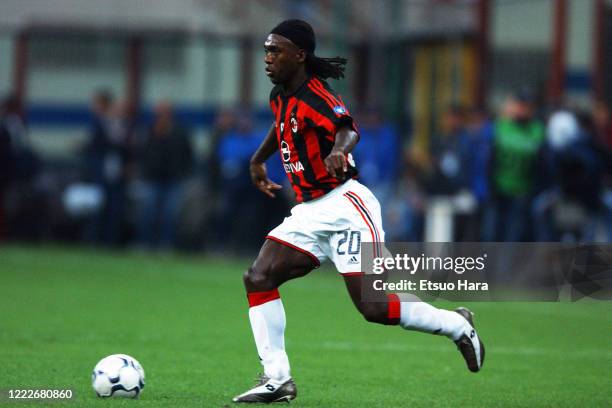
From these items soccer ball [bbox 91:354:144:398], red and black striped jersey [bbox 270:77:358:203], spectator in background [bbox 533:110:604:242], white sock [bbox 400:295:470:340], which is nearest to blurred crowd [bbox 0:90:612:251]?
spectator in background [bbox 533:110:604:242]

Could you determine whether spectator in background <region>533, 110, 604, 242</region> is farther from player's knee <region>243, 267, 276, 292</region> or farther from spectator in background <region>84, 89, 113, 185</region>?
player's knee <region>243, 267, 276, 292</region>

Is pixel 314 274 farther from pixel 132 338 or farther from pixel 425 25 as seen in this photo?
pixel 132 338

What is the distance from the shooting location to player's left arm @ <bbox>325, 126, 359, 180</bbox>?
6.77 m

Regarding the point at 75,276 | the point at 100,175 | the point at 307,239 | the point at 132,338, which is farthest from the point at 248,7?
the point at 307,239

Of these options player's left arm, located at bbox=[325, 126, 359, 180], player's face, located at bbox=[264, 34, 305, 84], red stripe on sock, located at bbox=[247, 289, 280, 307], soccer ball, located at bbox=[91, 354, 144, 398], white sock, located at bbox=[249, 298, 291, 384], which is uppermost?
player's face, located at bbox=[264, 34, 305, 84]

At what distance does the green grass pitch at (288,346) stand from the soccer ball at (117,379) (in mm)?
99

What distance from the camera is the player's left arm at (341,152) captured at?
6.77 m

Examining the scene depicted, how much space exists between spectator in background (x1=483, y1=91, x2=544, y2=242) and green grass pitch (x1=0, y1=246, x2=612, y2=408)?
1.57m

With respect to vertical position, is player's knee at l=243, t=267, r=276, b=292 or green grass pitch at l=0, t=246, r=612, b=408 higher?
player's knee at l=243, t=267, r=276, b=292

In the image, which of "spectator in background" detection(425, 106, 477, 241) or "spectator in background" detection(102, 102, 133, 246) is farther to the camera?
"spectator in background" detection(102, 102, 133, 246)

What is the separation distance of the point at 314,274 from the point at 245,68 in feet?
20.2

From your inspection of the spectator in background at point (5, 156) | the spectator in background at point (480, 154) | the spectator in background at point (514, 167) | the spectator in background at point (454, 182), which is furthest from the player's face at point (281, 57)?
the spectator in background at point (5, 156)

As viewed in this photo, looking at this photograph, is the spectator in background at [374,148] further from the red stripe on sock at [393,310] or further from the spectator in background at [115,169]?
the red stripe on sock at [393,310]

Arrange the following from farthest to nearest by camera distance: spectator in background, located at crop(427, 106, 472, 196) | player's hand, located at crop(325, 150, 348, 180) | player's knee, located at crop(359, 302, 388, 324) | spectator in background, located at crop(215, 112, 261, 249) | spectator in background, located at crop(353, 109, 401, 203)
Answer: spectator in background, located at crop(215, 112, 261, 249)
spectator in background, located at crop(353, 109, 401, 203)
spectator in background, located at crop(427, 106, 472, 196)
player's knee, located at crop(359, 302, 388, 324)
player's hand, located at crop(325, 150, 348, 180)
